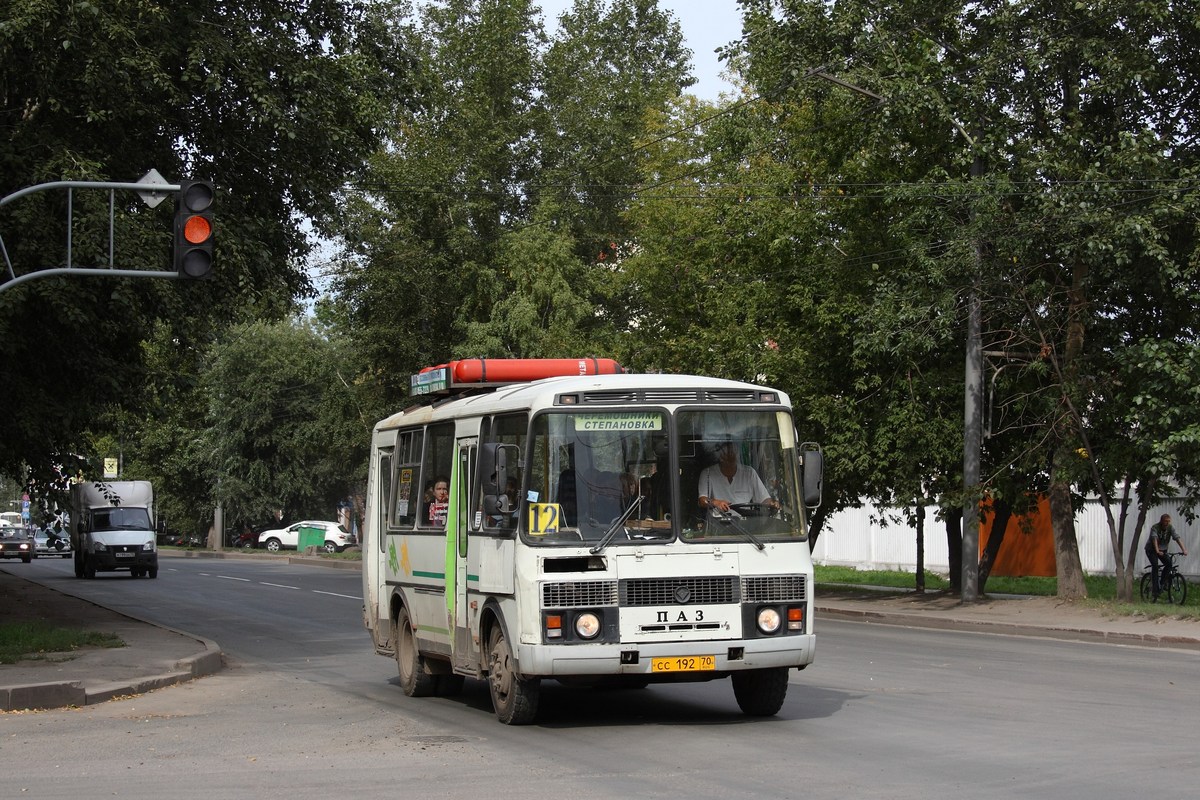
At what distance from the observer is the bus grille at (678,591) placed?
10.9 metres

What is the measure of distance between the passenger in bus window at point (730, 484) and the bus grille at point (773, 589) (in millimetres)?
588

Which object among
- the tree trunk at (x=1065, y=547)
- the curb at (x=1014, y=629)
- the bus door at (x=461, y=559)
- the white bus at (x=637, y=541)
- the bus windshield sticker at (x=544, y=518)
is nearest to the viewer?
the white bus at (x=637, y=541)

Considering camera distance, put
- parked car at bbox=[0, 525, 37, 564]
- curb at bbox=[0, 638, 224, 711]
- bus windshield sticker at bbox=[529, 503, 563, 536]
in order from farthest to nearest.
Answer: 1. parked car at bbox=[0, 525, 37, 564]
2. curb at bbox=[0, 638, 224, 711]
3. bus windshield sticker at bbox=[529, 503, 563, 536]

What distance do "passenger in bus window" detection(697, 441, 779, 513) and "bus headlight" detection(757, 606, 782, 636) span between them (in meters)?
0.83

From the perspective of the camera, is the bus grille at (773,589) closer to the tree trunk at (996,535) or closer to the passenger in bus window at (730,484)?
the passenger in bus window at (730,484)

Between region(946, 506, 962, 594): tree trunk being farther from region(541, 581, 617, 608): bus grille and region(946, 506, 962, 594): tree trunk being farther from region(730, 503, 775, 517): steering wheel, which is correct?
region(541, 581, 617, 608): bus grille

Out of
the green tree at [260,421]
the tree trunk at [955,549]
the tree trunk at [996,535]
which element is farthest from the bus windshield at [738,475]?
the green tree at [260,421]

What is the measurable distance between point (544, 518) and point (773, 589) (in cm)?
188

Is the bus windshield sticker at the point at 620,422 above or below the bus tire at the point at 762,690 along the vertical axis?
above

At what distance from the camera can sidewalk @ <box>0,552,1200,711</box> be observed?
14438mm

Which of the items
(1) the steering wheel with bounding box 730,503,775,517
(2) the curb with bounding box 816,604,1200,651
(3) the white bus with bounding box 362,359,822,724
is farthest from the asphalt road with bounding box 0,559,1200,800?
(2) the curb with bounding box 816,604,1200,651

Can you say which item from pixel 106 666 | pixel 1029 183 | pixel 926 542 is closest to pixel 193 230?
pixel 106 666

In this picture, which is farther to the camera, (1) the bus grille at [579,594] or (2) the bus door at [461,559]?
(2) the bus door at [461,559]

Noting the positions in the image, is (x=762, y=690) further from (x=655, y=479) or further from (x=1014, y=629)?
(x=1014, y=629)
